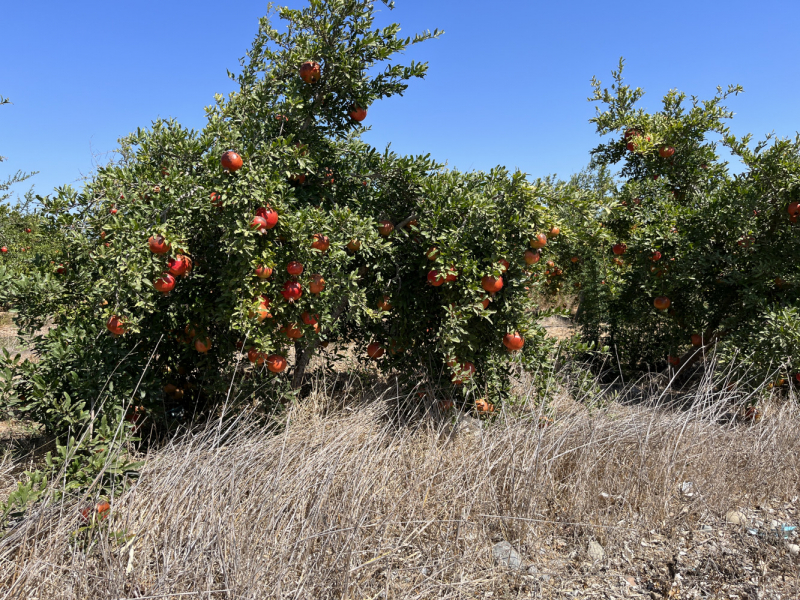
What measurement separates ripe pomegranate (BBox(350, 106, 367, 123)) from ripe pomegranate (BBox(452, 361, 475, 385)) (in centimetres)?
173

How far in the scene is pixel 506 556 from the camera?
239 centimetres

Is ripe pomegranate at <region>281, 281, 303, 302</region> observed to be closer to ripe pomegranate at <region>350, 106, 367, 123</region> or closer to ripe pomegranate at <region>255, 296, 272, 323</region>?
ripe pomegranate at <region>255, 296, 272, 323</region>

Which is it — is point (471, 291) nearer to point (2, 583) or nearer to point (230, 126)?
point (230, 126)

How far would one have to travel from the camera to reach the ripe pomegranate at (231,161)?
273 centimetres

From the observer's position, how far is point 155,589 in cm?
185

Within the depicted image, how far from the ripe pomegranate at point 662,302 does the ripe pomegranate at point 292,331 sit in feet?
10.7

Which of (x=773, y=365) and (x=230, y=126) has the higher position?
(x=230, y=126)

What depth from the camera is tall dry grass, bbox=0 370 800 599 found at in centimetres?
201

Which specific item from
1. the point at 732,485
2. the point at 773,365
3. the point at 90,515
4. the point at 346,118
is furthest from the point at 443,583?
the point at 773,365

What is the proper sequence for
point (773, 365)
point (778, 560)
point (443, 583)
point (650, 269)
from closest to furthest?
point (443, 583) → point (778, 560) → point (773, 365) → point (650, 269)

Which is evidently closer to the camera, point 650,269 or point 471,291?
point 471,291

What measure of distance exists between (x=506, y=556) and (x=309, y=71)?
2.81 meters

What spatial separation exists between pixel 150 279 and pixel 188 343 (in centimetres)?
67

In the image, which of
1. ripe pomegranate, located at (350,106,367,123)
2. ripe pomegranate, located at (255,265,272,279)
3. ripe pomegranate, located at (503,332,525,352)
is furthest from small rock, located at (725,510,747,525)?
ripe pomegranate, located at (350,106,367,123)
